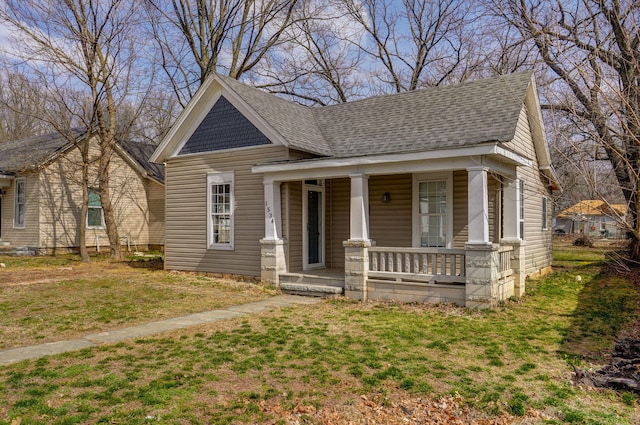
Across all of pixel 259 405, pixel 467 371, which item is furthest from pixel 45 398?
pixel 467 371

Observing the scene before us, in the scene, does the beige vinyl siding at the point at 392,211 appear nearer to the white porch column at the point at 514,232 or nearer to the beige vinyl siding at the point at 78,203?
the white porch column at the point at 514,232

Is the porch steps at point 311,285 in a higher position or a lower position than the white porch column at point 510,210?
lower

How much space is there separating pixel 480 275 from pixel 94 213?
1689 cm

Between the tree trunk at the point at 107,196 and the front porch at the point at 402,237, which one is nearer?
the front porch at the point at 402,237

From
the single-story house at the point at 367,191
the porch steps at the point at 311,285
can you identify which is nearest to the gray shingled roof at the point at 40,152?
the single-story house at the point at 367,191

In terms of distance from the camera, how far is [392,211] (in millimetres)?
12219

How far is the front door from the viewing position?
1238cm

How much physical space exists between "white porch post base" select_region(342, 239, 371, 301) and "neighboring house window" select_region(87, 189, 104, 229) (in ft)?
46.2

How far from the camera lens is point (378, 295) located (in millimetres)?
10148

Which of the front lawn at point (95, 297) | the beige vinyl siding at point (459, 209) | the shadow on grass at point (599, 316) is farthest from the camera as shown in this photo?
the beige vinyl siding at point (459, 209)

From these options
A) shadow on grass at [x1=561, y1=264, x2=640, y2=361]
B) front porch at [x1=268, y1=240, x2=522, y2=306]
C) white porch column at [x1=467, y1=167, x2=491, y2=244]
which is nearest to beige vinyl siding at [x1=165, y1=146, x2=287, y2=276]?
front porch at [x1=268, y1=240, x2=522, y2=306]

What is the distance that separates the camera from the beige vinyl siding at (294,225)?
467 inches

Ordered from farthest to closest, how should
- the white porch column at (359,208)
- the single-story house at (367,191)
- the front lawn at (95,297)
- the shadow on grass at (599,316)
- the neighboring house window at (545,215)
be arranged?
the neighboring house window at (545,215)
the white porch column at (359,208)
the single-story house at (367,191)
the front lawn at (95,297)
the shadow on grass at (599,316)

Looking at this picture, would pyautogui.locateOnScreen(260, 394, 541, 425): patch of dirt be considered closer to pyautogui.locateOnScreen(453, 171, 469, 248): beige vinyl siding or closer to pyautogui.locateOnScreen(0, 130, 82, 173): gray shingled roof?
pyautogui.locateOnScreen(453, 171, 469, 248): beige vinyl siding
